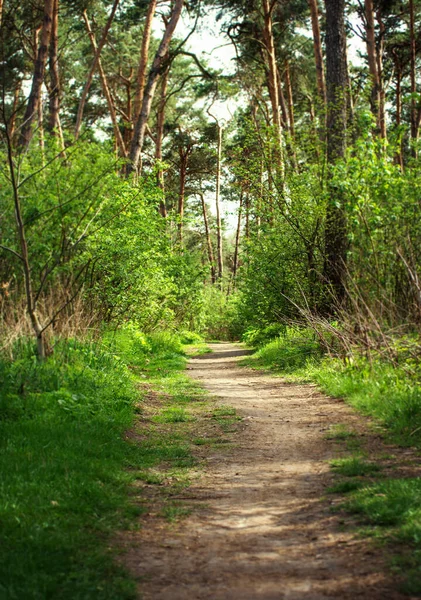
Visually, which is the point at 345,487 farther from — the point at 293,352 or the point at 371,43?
the point at 371,43

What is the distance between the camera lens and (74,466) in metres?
5.82

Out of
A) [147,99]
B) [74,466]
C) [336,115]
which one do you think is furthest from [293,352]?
[74,466]

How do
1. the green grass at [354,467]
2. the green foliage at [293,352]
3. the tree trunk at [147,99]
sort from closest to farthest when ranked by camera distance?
1. the green grass at [354,467]
2. the green foliage at [293,352]
3. the tree trunk at [147,99]

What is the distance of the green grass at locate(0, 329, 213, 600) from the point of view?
12.5 ft

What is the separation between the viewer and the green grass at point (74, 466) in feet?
12.5

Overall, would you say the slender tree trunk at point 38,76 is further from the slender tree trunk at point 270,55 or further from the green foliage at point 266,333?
the slender tree trunk at point 270,55

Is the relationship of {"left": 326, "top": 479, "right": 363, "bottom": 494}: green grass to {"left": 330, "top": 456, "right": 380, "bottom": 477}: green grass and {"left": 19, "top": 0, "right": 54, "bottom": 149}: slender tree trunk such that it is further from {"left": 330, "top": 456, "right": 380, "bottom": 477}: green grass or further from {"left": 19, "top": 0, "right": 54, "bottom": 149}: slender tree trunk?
{"left": 19, "top": 0, "right": 54, "bottom": 149}: slender tree trunk

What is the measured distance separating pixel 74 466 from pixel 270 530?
2002mm

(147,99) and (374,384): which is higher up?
(147,99)

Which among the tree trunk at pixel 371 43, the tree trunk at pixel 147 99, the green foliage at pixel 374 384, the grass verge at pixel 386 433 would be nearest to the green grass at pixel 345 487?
the grass verge at pixel 386 433

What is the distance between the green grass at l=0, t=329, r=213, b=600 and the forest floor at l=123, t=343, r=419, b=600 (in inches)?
9.9

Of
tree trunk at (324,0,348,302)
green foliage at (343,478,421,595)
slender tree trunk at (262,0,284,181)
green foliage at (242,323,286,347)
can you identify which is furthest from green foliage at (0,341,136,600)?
slender tree trunk at (262,0,284,181)

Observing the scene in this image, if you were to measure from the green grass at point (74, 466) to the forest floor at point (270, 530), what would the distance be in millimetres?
251

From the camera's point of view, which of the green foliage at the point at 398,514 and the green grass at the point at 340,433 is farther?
the green grass at the point at 340,433
